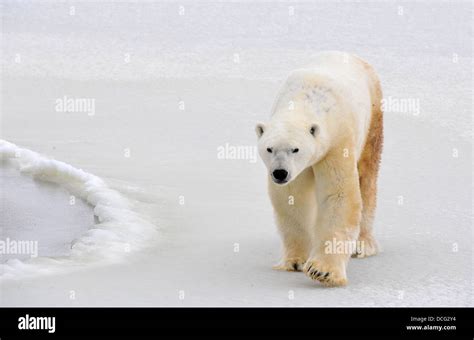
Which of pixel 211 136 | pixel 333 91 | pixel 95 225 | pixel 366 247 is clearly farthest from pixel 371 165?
pixel 211 136

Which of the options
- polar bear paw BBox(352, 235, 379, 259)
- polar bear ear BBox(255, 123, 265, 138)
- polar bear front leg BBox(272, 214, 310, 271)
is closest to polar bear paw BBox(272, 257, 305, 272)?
polar bear front leg BBox(272, 214, 310, 271)

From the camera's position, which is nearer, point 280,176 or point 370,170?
point 280,176

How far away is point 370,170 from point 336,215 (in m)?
1.01

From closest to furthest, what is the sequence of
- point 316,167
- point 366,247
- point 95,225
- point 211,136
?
point 316,167
point 366,247
point 95,225
point 211,136

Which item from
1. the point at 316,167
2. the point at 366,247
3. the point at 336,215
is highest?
the point at 316,167

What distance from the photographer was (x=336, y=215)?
16.7 feet

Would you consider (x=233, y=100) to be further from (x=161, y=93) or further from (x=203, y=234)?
(x=203, y=234)

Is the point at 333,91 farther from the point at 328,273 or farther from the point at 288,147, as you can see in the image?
the point at 328,273

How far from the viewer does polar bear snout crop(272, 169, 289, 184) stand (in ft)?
15.3

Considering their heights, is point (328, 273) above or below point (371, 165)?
below

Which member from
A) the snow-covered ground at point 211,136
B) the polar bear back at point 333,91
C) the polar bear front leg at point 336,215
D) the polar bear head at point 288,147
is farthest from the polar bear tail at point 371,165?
the polar bear head at point 288,147

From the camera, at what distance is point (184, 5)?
42.2 feet

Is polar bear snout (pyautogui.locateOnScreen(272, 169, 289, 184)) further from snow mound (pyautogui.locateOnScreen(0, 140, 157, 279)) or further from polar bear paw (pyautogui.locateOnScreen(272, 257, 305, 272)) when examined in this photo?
snow mound (pyautogui.locateOnScreen(0, 140, 157, 279))

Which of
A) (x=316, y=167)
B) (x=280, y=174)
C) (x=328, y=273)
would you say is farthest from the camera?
(x=316, y=167)
